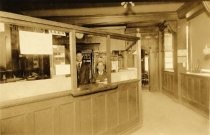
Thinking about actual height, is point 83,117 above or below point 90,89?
below

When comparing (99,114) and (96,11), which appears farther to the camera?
(96,11)

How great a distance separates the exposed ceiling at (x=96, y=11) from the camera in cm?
676

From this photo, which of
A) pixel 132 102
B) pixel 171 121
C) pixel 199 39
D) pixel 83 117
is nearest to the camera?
pixel 83 117

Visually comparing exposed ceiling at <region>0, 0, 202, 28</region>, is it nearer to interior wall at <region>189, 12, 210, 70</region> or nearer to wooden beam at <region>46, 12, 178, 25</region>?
wooden beam at <region>46, 12, 178, 25</region>

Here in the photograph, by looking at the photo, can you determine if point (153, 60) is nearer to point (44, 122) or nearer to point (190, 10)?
point (190, 10)

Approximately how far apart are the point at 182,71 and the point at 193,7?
2.22m

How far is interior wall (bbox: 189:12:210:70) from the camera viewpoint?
713 centimetres

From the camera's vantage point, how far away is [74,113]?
341cm

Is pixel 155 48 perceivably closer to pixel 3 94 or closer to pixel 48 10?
pixel 48 10

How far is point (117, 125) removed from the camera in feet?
14.2

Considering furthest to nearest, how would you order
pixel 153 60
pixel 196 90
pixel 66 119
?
pixel 153 60, pixel 196 90, pixel 66 119

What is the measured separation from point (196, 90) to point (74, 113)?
431 centimetres

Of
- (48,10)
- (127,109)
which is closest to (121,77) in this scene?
(127,109)

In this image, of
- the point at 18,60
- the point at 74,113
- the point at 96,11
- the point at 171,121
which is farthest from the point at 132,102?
the point at 96,11
